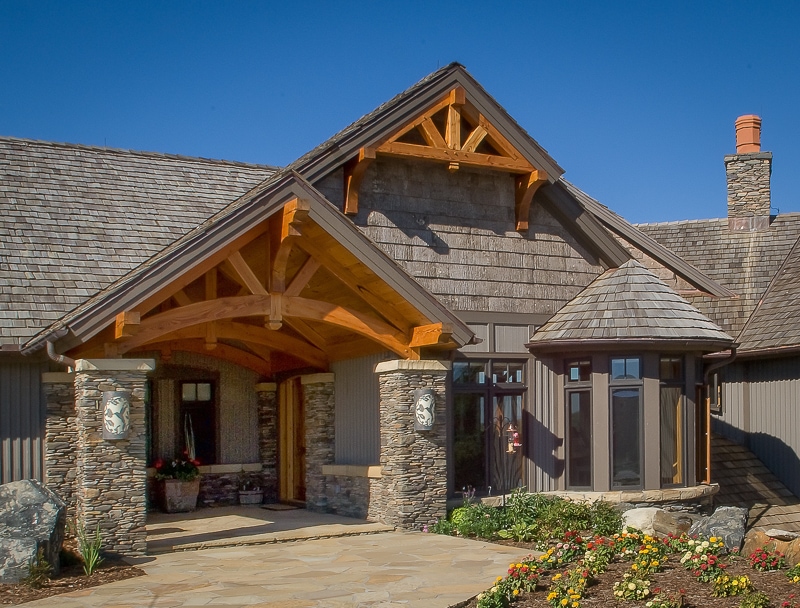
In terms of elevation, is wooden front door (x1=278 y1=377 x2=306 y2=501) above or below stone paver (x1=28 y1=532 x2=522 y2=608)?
above

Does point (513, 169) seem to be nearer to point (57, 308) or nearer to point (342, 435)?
point (342, 435)

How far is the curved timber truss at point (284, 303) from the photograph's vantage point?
38.0 ft

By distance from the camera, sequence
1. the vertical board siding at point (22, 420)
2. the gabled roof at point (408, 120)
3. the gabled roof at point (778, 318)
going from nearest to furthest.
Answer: the vertical board siding at point (22, 420)
the gabled roof at point (408, 120)
the gabled roof at point (778, 318)

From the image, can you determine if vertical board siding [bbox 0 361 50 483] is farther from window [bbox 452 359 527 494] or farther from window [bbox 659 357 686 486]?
window [bbox 659 357 686 486]

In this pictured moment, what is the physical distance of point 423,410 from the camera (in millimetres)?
13008

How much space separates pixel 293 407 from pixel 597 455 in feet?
16.8

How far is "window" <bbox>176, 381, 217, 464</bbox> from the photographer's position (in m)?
16.0

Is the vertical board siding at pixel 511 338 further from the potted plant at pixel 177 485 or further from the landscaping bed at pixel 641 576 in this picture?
the potted plant at pixel 177 485

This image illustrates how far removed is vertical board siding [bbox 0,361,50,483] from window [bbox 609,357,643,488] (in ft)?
25.5

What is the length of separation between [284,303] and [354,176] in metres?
Result: 2.48

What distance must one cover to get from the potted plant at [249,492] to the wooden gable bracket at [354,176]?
518 centimetres

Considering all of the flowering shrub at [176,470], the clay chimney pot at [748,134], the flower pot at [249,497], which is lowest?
the flower pot at [249,497]

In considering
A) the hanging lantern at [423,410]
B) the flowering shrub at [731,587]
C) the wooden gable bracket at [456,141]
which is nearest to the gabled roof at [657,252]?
the wooden gable bracket at [456,141]

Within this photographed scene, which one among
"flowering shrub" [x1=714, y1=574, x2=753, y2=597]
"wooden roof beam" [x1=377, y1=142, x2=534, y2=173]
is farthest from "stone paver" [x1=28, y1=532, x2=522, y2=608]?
"wooden roof beam" [x1=377, y1=142, x2=534, y2=173]
